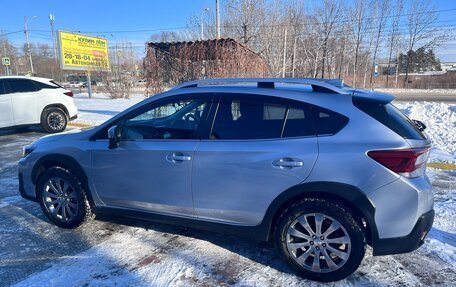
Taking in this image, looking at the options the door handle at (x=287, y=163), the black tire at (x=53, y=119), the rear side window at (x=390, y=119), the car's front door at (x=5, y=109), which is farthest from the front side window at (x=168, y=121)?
the black tire at (x=53, y=119)

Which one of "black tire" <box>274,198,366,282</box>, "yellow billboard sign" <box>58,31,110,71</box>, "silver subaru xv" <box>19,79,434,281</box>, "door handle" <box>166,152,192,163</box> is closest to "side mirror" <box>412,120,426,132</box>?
"silver subaru xv" <box>19,79,434,281</box>

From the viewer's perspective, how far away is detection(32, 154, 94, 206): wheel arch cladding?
3.70 meters

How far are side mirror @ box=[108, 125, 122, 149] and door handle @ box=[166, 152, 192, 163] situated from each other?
24.6 inches

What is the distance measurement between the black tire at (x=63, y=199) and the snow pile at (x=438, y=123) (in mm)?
7143

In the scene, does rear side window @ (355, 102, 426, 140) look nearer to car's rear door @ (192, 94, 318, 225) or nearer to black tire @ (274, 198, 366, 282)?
car's rear door @ (192, 94, 318, 225)

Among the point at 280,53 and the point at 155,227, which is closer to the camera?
the point at 155,227

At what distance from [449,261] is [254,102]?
237 cm

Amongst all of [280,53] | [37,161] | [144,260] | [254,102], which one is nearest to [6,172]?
Answer: [37,161]

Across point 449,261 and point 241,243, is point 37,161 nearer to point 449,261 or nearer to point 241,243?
point 241,243

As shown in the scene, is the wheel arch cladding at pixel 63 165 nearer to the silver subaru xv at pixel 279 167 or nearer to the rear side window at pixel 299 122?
the silver subaru xv at pixel 279 167

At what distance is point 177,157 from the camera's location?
3.15 m

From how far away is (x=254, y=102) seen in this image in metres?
3.03

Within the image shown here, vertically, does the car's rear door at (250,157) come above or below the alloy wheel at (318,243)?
above

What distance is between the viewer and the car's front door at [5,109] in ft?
30.1
